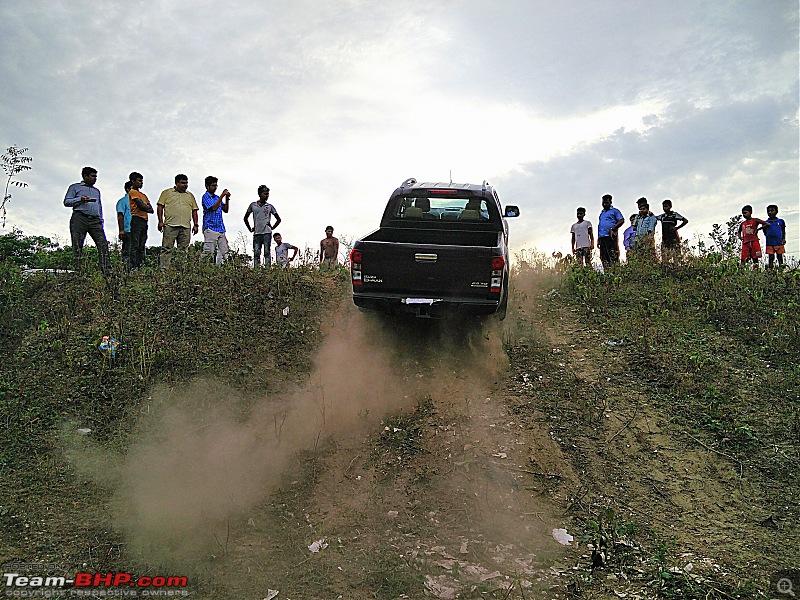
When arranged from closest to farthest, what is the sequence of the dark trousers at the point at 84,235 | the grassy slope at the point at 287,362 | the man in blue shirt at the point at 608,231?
1. the grassy slope at the point at 287,362
2. the dark trousers at the point at 84,235
3. the man in blue shirt at the point at 608,231

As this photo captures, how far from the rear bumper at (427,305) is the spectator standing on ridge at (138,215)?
5.02 m

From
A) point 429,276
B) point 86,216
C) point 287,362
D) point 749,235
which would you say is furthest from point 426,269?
point 749,235

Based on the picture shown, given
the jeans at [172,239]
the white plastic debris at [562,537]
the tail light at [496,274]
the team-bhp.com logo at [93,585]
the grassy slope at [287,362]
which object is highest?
the jeans at [172,239]

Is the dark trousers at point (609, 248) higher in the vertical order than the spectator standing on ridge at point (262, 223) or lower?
lower

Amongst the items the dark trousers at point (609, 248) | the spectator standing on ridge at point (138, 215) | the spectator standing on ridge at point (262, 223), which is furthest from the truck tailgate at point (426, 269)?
the dark trousers at point (609, 248)

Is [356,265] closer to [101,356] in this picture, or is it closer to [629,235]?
[101,356]

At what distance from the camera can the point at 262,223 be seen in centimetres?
1066

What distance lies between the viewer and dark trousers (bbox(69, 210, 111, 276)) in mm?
9484

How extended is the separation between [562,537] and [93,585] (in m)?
3.78

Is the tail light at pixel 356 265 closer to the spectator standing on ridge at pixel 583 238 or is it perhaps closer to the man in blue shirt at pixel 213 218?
the man in blue shirt at pixel 213 218

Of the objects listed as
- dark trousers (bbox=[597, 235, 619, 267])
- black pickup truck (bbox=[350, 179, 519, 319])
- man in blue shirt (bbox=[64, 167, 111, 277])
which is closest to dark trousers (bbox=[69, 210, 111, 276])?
man in blue shirt (bbox=[64, 167, 111, 277])

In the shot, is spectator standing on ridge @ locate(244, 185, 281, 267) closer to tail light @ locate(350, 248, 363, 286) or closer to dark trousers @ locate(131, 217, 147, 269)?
dark trousers @ locate(131, 217, 147, 269)

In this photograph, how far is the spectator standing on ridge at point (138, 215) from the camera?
9.71 m

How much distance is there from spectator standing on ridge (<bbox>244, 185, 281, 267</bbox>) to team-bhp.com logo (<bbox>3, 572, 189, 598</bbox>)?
6.75 meters
